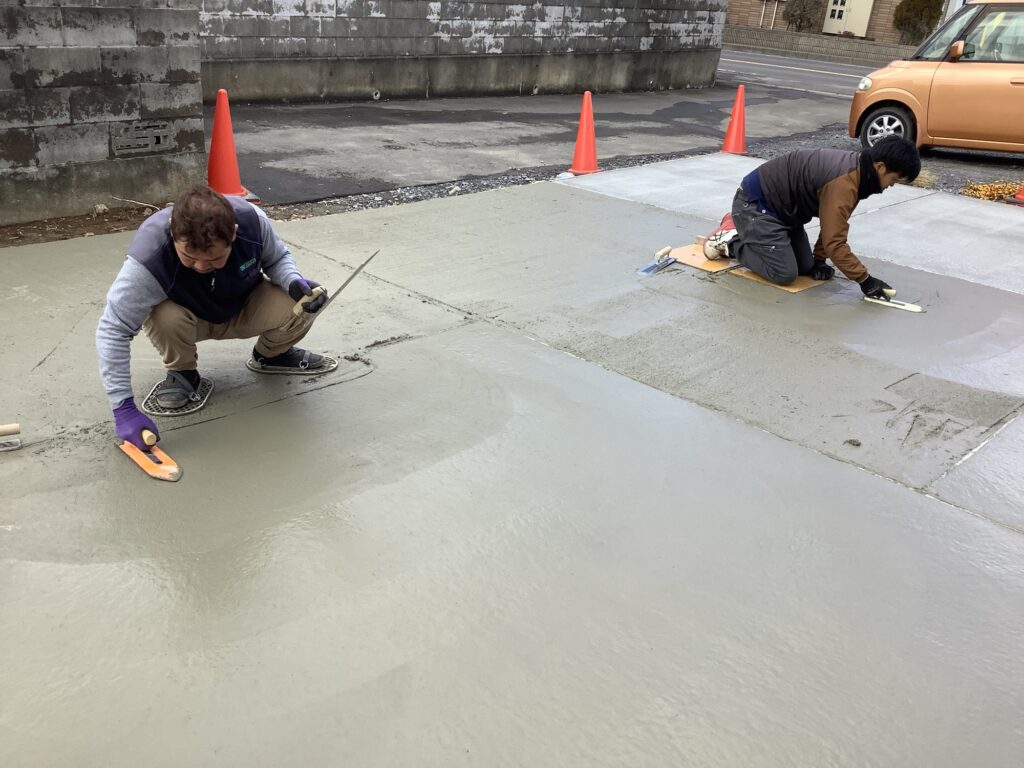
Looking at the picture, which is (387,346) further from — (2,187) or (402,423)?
(2,187)

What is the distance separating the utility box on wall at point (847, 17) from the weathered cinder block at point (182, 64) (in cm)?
2780

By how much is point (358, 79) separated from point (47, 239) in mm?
6341

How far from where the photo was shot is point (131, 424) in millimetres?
2752

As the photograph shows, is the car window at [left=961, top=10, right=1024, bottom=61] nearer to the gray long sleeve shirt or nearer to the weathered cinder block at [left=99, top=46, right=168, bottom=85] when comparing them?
the weathered cinder block at [left=99, top=46, right=168, bottom=85]

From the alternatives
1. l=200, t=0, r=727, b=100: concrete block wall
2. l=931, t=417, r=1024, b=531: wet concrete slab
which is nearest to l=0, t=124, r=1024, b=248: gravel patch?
l=200, t=0, r=727, b=100: concrete block wall

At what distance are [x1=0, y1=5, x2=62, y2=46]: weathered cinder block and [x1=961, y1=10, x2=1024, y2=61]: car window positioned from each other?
858 cm

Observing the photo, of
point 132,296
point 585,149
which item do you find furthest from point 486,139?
point 132,296

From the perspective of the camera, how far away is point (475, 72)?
38.1ft

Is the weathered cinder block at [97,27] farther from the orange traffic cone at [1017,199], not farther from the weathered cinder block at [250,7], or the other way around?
the orange traffic cone at [1017,199]

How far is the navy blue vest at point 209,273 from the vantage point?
274 centimetres

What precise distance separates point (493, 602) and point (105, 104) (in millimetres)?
4374

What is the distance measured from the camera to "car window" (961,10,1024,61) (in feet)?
28.4

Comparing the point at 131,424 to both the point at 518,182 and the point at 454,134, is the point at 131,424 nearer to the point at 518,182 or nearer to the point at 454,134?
the point at 518,182

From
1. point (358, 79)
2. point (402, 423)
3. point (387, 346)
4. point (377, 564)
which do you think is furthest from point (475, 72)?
point (377, 564)
